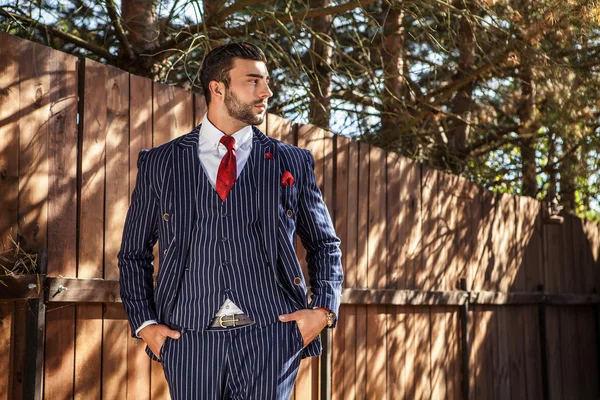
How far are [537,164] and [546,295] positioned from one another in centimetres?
190

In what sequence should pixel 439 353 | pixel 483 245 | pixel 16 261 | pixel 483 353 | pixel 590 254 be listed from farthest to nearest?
pixel 590 254 < pixel 483 245 < pixel 483 353 < pixel 439 353 < pixel 16 261

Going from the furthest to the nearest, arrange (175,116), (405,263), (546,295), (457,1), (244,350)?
(546,295) < (457,1) < (405,263) < (175,116) < (244,350)

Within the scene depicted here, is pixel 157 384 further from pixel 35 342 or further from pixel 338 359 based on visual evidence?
pixel 338 359

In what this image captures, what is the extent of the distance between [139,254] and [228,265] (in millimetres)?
349

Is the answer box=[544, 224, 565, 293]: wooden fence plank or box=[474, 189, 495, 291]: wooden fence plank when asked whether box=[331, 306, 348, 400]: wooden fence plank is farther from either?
box=[544, 224, 565, 293]: wooden fence plank

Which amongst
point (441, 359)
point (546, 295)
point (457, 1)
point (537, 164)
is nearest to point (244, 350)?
point (441, 359)

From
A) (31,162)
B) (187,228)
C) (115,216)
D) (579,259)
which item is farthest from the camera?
(579,259)

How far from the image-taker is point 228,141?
2.91 m

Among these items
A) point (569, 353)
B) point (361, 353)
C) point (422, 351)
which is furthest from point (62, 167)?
point (569, 353)

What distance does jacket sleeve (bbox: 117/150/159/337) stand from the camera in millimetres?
Result: 2865

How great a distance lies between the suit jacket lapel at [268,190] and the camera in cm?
284

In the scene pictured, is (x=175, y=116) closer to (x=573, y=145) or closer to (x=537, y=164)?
(x=573, y=145)

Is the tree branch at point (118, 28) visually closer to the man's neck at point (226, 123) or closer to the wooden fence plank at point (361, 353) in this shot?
the wooden fence plank at point (361, 353)

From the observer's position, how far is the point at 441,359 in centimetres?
674
